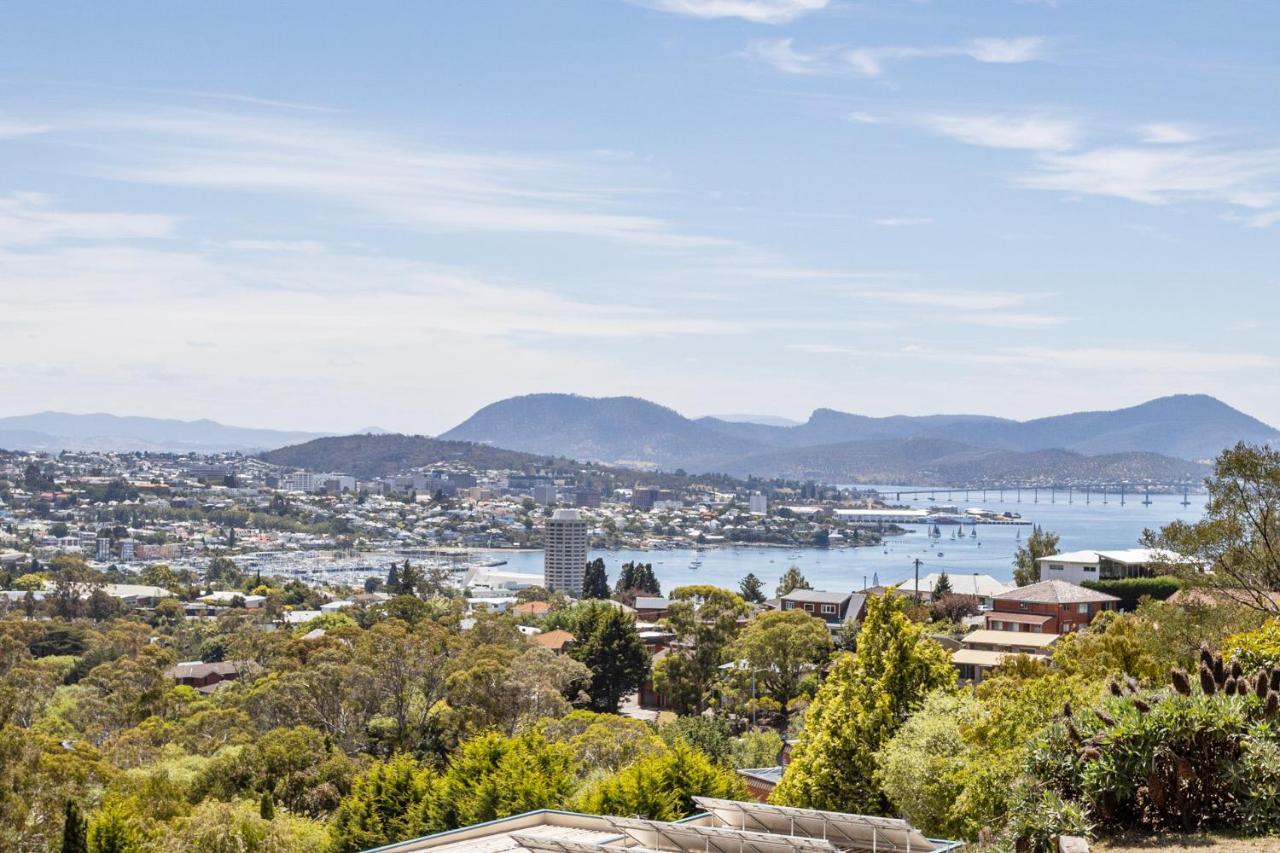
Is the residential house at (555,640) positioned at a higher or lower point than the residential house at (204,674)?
higher

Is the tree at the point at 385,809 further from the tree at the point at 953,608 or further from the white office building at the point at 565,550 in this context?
the white office building at the point at 565,550

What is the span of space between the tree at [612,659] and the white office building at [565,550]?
60368 millimetres

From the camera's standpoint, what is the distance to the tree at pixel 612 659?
33219 millimetres

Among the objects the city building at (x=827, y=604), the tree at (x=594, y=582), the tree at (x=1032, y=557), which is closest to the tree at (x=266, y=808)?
the tree at (x=1032, y=557)

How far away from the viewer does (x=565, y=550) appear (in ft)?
317

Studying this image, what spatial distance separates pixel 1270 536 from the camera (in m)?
15.8

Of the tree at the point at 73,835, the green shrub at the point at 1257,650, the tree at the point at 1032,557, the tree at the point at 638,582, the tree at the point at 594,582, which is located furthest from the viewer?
the tree at the point at 638,582

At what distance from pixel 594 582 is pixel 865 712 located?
42.6 metres

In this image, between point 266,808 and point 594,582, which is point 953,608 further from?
point 266,808

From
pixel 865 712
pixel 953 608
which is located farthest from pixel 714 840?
pixel 953 608

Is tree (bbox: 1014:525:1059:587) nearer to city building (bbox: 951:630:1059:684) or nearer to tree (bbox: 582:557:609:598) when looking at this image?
city building (bbox: 951:630:1059:684)

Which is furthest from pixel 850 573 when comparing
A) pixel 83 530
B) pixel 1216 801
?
pixel 1216 801

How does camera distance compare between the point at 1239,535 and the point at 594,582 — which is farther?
the point at 594,582

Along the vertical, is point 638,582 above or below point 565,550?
above
